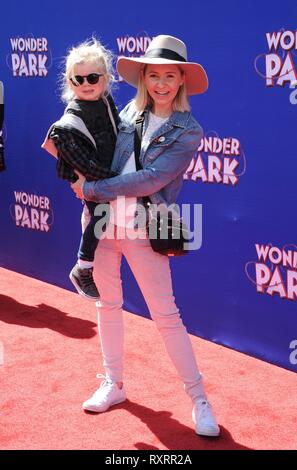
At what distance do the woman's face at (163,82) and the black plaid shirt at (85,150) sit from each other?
0.90 ft

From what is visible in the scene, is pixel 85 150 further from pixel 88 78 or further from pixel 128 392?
pixel 128 392

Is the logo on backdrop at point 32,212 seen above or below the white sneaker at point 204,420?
above

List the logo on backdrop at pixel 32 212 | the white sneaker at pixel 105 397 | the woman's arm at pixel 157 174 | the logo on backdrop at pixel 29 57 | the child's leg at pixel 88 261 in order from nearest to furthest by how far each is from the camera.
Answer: the woman's arm at pixel 157 174 → the child's leg at pixel 88 261 → the white sneaker at pixel 105 397 → the logo on backdrop at pixel 29 57 → the logo on backdrop at pixel 32 212

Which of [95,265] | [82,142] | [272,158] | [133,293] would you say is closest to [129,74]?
[82,142]

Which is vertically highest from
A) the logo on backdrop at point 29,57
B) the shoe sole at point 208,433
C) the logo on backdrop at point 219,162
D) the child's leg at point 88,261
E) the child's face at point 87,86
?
the logo on backdrop at point 29,57

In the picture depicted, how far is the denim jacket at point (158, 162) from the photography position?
2887mm

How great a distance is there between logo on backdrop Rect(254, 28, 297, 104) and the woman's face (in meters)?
1.04

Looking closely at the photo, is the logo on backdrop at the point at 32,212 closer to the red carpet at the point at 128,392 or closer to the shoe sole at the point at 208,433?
the red carpet at the point at 128,392

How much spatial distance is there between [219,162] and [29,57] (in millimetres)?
2266

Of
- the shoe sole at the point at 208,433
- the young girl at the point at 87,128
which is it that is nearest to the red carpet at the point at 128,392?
the shoe sole at the point at 208,433

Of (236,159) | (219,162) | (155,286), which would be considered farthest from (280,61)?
(155,286)

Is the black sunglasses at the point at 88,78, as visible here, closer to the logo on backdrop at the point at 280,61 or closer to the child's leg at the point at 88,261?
the child's leg at the point at 88,261

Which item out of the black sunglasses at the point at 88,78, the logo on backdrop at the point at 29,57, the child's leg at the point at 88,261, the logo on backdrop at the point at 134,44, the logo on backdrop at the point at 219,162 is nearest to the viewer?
the black sunglasses at the point at 88,78

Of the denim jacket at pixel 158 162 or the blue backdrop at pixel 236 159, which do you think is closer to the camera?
the denim jacket at pixel 158 162
